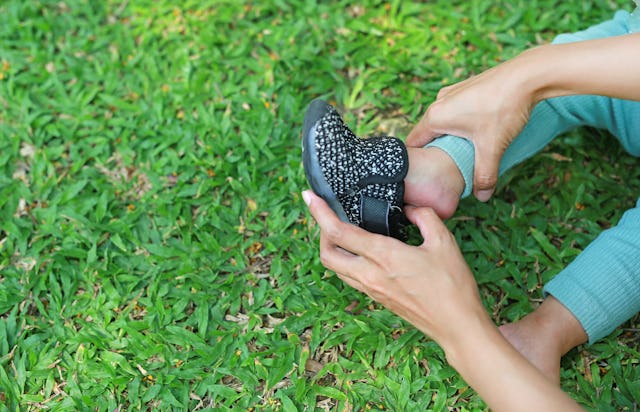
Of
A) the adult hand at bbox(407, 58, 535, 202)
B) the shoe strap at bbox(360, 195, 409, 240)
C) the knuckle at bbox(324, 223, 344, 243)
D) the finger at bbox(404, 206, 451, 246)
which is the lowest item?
the shoe strap at bbox(360, 195, 409, 240)

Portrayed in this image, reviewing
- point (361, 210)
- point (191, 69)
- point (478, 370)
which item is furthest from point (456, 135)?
point (191, 69)

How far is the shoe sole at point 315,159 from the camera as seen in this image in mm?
1905

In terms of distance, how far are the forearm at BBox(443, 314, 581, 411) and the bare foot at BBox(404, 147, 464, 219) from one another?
1.45 feet

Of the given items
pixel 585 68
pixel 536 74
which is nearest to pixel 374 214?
pixel 536 74

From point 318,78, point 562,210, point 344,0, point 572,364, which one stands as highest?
point 344,0

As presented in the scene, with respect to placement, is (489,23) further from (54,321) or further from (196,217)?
(54,321)

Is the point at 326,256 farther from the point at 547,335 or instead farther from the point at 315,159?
the point at 547,335

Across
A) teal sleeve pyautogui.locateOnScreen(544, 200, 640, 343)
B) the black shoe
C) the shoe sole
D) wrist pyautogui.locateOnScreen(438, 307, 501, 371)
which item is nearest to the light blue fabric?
teal sleeve pyautogui.locateOnScreen(544, 200, 640, 343)

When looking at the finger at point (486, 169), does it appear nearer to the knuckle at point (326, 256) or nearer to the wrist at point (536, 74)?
the wrist at point (536, 74)

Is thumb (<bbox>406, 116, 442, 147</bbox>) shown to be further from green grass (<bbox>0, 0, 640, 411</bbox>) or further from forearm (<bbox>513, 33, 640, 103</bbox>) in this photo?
green grass (<bbox>0, 0, 640, 411</bbox>)

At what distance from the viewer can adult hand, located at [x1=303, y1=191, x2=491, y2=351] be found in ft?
5.39

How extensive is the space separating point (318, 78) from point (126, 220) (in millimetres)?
1003

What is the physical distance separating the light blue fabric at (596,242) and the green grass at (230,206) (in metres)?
0.25

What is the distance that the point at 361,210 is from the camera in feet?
6.45
